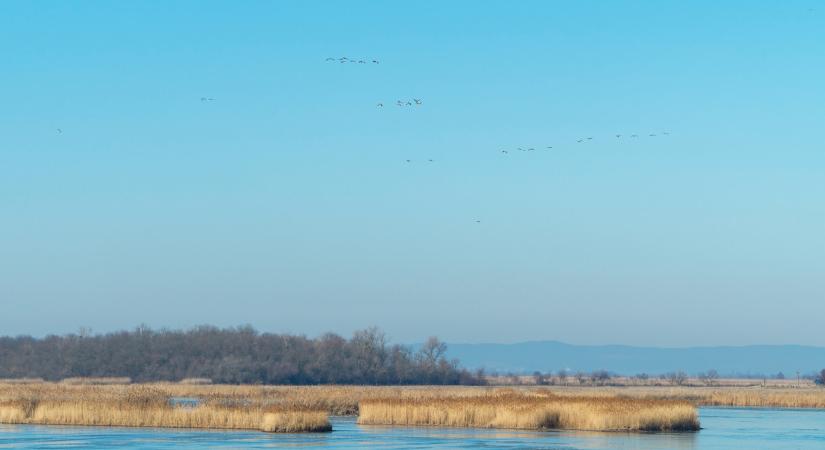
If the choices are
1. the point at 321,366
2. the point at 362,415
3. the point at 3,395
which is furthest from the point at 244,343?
the point at 362,415

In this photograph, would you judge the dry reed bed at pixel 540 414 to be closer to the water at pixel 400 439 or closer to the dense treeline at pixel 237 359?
the water at pixel 400 439

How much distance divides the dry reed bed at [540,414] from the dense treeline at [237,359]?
2345 inches

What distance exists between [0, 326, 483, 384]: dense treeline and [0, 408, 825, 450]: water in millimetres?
62508

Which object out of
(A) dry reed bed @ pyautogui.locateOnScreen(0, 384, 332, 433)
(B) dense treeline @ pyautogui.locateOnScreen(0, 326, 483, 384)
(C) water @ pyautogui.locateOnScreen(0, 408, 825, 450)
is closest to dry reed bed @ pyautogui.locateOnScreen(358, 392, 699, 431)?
(C) water @ pyautogui.locateOnScreen(0, 408, 825, 450)

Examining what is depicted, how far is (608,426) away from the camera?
46562 mm

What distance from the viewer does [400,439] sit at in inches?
1626

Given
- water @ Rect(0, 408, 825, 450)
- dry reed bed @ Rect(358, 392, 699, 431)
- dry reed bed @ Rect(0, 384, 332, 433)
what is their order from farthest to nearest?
1. dry reed bed @ Rect(358, 392, 699, 431)
2. dry reed bed @ Rect(0, 384, 332, 433)
3. water @ Rect(0, 408, 825, 450)

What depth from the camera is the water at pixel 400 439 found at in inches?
1527

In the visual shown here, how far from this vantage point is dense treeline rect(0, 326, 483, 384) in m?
111

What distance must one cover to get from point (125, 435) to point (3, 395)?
905 inches

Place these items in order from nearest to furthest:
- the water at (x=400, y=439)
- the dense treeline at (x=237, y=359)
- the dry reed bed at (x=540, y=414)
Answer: the water at (x=400, y=439) → the dry reed bed at (x=540, y=414) → the dense treeline at (x=237, y=359)

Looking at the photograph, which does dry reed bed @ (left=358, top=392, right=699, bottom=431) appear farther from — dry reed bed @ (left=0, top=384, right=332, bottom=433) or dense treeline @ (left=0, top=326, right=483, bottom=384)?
dense treeline @ (left=0, top=326, right=483, bottom=384)

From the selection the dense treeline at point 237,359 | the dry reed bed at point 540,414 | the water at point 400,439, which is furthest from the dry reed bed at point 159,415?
the dense treeline at point 237,359

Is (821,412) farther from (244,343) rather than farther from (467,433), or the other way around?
(244,343)
